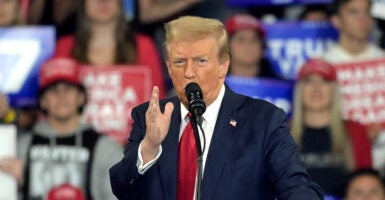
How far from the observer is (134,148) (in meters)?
3.50

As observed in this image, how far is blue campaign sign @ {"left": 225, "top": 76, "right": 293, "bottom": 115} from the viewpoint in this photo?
22.8ft

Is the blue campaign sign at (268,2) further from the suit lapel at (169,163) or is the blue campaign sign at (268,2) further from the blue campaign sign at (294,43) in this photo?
the suit lapel at (169,163)

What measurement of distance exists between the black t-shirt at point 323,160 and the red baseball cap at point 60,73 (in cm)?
135

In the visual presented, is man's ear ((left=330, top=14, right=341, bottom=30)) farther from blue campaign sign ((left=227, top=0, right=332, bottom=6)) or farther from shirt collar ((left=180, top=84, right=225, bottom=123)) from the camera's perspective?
shirt collar ((left=180, top=84, right=225, bottom=123))

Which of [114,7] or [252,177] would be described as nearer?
[252,177]

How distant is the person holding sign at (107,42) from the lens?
696 centimetres

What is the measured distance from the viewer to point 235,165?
3.54 metres

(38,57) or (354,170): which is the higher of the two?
(38,57)

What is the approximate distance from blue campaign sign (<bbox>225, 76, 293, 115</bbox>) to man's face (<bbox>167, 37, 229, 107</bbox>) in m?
3.44

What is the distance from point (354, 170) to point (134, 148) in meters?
3.39

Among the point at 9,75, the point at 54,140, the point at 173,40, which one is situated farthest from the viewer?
the point at 9,75

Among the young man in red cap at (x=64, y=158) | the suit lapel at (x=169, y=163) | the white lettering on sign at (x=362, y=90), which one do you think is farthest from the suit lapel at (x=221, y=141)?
the white lettering on sign at (x=362, y=90)

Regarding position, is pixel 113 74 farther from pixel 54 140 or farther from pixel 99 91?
pixel 54 140

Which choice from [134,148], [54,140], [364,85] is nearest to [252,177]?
[134,148]
